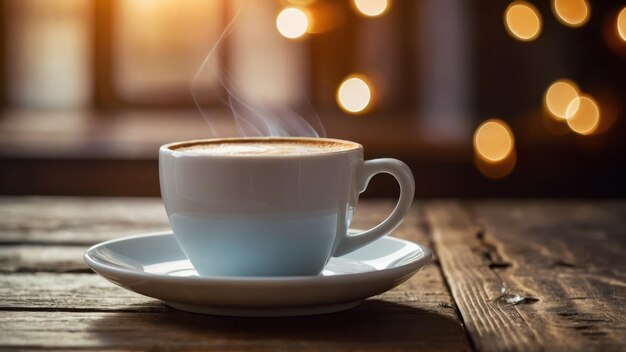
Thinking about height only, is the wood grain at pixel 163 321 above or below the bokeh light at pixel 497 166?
above

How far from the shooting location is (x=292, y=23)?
2928 millimetres

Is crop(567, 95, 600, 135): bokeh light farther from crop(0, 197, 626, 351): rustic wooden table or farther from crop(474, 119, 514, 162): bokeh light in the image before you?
crop(0, 197, 626, 351): rustic wooden table

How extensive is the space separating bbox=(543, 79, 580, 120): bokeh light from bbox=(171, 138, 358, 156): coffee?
181cm

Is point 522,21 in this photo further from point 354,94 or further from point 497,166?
point 354,94

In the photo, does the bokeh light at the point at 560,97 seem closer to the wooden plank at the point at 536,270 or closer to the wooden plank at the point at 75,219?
the wooden plank at the point at 536,270

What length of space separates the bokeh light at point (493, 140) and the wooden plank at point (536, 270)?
1.13 metres

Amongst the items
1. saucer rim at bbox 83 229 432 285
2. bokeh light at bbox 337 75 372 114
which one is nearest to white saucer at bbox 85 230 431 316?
saucer rim at bbox 83 229 432 285

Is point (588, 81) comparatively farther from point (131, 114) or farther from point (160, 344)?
point (160, 344)

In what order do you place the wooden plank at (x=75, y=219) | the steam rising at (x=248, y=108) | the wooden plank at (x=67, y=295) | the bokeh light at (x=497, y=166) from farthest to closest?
the steam rising at (x=248, y=108)
the bokeh light at (x=497, y=166)
the wooden plank at (x=75, y=219)
the wooden plank at (x=67, y=295)

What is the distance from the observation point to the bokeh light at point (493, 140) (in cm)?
231

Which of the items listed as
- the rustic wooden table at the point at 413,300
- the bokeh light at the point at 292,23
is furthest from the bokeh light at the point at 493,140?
the rustic wooden table at the point at 413,300

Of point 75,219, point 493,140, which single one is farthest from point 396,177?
point 493,140

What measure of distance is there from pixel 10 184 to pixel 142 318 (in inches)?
73.6

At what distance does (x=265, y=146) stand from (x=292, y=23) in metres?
2.28
